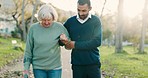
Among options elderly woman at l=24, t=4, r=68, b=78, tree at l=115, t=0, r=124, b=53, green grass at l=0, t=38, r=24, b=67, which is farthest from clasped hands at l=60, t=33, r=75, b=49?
tree at l=115, t=0, r=124, b=53

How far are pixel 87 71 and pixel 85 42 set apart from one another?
419mm

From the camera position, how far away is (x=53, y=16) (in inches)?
222

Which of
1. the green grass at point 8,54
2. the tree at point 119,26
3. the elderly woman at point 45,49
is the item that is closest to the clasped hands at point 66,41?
the elderly woman at point 45,49

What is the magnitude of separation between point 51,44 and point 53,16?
1.27 feet

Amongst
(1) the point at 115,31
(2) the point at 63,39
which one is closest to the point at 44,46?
(2) the point at 63,39

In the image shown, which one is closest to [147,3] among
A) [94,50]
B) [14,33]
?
[94,50]

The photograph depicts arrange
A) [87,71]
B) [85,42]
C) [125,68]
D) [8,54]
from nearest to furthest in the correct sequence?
[85,42]
[87,71]
[125,68]
[8,54]

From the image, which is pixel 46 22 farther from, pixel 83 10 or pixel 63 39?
pixel 83 10

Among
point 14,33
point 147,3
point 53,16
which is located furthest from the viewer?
point 14,33

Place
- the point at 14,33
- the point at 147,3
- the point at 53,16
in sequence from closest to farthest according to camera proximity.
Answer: the point at 53,16 < the point at 147,3 < the point at 14,33

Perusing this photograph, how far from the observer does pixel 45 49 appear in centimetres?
574

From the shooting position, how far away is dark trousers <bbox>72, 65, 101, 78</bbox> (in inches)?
228

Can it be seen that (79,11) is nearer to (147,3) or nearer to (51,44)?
(51,44)

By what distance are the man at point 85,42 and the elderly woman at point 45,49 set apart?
6.9 inches
